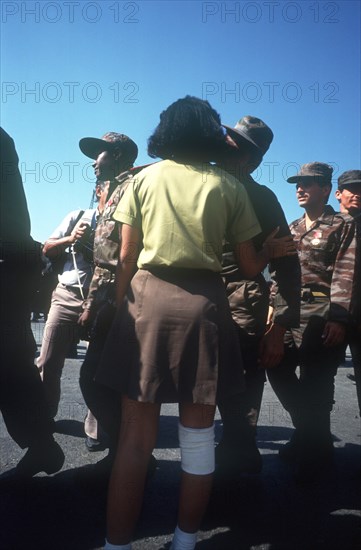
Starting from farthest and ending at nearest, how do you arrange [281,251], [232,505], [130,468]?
1. [232,505]
2. [281,251]
3. [130,468]

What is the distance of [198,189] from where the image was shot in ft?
5.75

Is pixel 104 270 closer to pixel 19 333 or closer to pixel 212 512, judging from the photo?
pixel 19 333

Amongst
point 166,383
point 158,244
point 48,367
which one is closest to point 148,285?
point 158,244

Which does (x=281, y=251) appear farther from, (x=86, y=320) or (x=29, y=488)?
(x=29, y=488)

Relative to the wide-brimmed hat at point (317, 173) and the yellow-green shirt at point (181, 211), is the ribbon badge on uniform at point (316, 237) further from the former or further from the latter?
the yellow-green shirt at point (181, 211)

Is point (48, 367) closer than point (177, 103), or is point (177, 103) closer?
point (177, 103)

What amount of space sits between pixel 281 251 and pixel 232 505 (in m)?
1.35

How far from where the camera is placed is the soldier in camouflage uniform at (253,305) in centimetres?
222

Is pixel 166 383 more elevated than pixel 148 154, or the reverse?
pixel 148 154

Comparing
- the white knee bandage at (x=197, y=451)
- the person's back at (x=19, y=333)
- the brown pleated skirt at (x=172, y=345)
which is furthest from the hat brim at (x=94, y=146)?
the white knee bandage at (x=197, y=451)

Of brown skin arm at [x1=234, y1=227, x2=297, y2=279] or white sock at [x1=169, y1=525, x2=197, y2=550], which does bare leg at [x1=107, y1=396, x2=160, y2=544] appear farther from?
brown skin arm at [x1=234, y1=227, x2=297, y2=279]

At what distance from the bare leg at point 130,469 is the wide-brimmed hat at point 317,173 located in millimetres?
2320

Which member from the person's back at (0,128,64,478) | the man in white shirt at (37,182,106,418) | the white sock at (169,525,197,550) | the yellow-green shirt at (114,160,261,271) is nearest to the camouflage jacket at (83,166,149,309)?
the person's back at (0,128,64,478)

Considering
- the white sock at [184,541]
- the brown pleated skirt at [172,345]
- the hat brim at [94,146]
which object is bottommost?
the white sock at [184,541]
